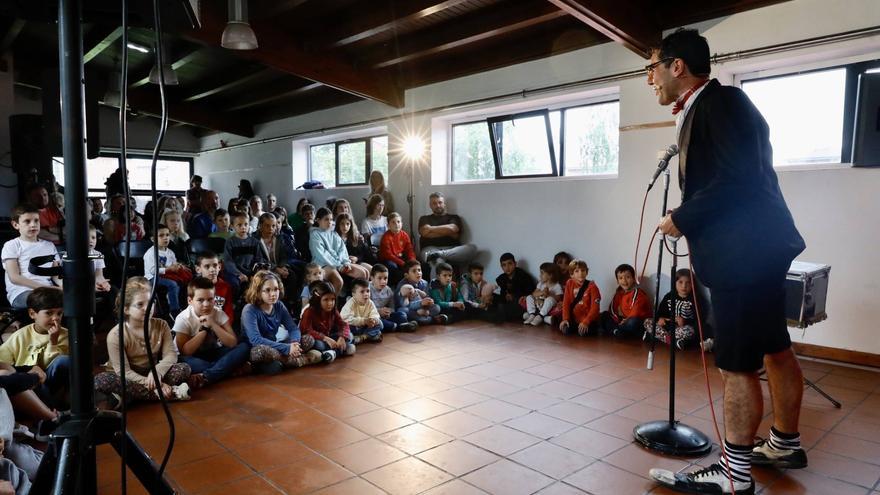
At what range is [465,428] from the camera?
8.99ft

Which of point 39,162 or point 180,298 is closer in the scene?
point 180,298

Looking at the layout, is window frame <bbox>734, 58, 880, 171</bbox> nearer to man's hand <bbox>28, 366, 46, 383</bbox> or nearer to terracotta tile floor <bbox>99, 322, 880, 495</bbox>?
terracotta tile floor <bbox>99, 322, 880, 495</bbox>

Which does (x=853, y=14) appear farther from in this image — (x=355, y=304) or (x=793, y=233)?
(x=355, y=304)

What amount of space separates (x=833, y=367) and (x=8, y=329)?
537 cm

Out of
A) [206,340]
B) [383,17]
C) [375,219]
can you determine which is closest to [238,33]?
[383,17]

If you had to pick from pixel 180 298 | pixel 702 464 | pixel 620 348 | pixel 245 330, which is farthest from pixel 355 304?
pixel 702 464

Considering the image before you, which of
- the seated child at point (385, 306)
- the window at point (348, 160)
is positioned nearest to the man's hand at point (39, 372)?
the seated child at point (385, 306)

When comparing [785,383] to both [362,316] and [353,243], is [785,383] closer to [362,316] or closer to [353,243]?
[362,316]

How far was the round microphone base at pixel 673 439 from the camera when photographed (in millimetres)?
2432

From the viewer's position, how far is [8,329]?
136 inches

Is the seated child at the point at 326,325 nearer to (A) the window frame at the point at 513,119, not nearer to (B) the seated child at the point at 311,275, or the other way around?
(B) the seated child at the point at 311,275

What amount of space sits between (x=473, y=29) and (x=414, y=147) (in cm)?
196

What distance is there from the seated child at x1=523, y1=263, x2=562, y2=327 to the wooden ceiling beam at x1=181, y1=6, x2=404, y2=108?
2960 mm

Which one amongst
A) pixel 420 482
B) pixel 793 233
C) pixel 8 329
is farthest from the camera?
pixel 8 329
